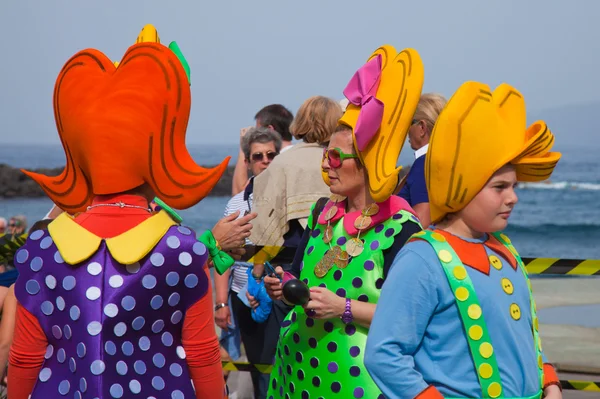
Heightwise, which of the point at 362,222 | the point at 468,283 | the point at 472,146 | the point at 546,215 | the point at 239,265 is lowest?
the point at 546,215

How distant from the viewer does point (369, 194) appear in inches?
142

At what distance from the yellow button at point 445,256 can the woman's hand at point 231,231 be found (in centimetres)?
115

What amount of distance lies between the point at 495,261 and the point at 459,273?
0.17 metres

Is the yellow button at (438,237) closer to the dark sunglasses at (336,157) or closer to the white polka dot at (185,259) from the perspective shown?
the white polka dot at (185,259)

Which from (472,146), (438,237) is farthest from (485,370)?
(472,146)

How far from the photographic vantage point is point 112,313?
112 inches

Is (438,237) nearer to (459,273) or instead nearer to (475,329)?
(459,273)

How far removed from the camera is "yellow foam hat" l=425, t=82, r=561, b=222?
8.90 feet

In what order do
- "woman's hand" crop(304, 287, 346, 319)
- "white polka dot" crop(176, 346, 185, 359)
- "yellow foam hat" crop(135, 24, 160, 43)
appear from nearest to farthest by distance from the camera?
"white polka dot" crop(176, 346, 185, 359) → "yellow foam hat" crop(135, 24, 160, 43) → "woman's hand" crop(304, 287, 346, 319)

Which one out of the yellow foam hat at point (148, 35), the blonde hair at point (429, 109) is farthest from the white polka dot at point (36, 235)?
the blonde hair at point (429, 109)

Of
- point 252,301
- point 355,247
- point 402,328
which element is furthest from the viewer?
point 252,301

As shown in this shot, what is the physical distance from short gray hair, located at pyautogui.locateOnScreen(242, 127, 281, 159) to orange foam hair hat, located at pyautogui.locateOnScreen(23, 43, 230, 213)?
2.54 meters

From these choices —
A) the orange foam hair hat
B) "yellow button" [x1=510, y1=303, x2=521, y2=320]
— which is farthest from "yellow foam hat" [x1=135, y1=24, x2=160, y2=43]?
"yellow button" [x1=510, y1=303, x2=521, y2=320]

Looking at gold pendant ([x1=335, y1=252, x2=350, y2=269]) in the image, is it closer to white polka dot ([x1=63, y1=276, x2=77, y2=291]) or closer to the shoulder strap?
the shoulder strap
